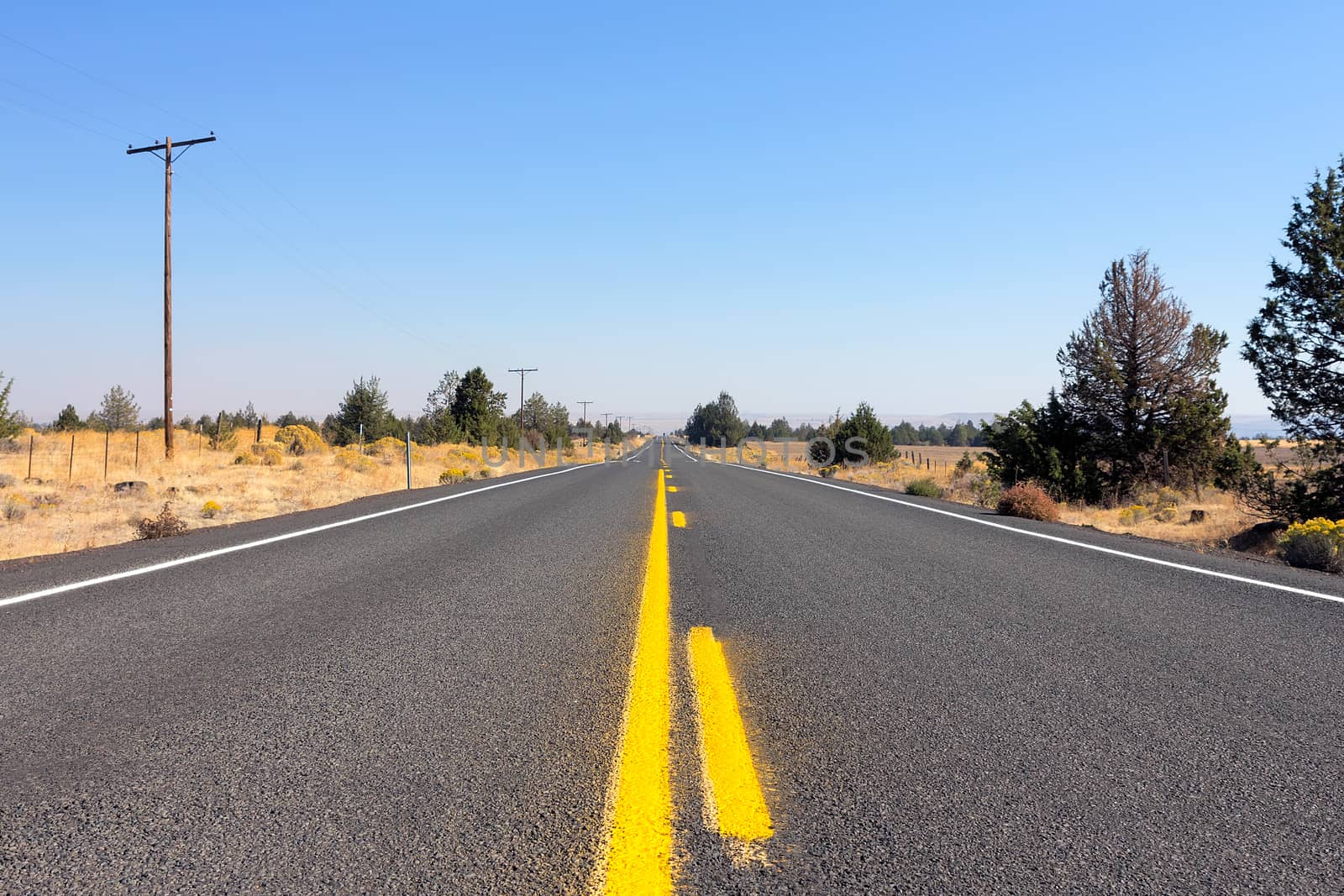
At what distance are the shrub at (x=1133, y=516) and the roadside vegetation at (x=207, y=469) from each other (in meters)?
17.9

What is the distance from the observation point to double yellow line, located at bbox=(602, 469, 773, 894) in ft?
6.78

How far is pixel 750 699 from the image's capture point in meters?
3.43

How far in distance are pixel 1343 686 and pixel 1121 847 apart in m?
2.40

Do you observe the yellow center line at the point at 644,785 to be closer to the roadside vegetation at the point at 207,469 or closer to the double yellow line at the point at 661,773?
the double yellow line at the point at 661,773

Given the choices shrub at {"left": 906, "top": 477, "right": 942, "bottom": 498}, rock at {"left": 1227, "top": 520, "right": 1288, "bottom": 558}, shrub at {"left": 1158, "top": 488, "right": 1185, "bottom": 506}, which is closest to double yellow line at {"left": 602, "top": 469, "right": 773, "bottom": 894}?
rock at {"left": 1227, "top": 520, "right": 1288, "bottom": 558}

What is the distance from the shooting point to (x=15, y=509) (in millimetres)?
13859

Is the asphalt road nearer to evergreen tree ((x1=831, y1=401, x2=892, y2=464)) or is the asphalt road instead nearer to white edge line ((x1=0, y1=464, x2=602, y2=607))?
white edge line ((x1=0, y1=464, x2=602, y2=607))

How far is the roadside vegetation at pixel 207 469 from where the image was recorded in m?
12.7

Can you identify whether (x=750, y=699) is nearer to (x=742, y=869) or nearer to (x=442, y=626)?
(x=742, y=869)

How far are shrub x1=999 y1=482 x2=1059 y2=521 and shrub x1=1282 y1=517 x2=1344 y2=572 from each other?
4.36m

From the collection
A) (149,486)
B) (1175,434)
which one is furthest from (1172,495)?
(149,486)

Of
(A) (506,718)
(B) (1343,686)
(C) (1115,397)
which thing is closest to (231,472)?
(A) (506,718)

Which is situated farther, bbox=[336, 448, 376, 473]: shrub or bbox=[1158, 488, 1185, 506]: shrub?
bbox=[336, 448, 376, 473]: shrub

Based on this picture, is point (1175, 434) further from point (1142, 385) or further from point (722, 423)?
point (722, 423)
